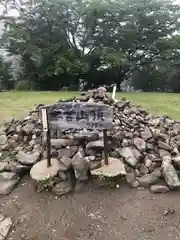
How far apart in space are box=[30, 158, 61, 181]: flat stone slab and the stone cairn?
0.05 m

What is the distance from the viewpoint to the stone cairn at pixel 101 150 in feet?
8.76

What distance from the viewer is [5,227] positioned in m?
2.22

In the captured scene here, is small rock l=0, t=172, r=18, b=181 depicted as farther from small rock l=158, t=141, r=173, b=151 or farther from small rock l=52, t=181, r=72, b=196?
small rock l=158, t=141, r=173, b=151

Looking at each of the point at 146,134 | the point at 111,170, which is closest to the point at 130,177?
the point at 111,170

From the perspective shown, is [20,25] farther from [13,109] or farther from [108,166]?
[108,166]

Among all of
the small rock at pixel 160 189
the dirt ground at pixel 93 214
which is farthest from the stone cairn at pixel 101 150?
the dirt ground at pixel 93 214

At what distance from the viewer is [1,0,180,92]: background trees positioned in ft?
26.7

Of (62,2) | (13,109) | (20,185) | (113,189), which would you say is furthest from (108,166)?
(62,2)

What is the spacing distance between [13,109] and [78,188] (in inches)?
114

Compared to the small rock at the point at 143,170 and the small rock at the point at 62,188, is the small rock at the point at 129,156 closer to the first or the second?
the small rock at the point at 143,170

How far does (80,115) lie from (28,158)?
0.69 meters

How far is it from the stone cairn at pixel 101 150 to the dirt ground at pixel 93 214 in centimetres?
11

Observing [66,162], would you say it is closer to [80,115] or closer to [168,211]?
[80,115]

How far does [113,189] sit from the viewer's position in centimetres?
263
